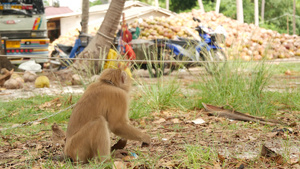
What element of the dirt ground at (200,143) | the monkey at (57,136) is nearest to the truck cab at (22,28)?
the dirt ground at (200,143)

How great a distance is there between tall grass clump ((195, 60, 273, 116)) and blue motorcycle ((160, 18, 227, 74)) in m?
0.20

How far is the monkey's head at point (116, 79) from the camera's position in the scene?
372 centimetres

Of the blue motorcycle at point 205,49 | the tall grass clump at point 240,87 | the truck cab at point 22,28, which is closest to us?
the tall grass clump at point 240,87

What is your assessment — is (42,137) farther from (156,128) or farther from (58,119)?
(156,128)

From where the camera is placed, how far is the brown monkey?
3.35 m

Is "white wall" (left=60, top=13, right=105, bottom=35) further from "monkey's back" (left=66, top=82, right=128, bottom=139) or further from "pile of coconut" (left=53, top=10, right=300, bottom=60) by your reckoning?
"monkey's back" (left=66, top=82, right=128, bottom=139)

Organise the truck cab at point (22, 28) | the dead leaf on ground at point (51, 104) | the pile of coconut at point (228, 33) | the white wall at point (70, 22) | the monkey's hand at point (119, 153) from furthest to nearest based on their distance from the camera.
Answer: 1. the white wall at point (70, 22)
2. the pile of coconut at point (228, 33)
3. the truck cab at point (22, 28)
4. the dead leaf on ground at point (51, 104)
5. the monkey's hand at point (119, 153)

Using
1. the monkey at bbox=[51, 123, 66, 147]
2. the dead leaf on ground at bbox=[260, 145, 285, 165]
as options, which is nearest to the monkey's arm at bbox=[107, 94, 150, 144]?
the monkey at bbox=[51, 123, 66, 147]

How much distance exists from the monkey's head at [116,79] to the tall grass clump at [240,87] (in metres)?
2.14

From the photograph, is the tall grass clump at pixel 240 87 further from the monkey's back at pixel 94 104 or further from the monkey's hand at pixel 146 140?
the monkey's back at pixel 94 104

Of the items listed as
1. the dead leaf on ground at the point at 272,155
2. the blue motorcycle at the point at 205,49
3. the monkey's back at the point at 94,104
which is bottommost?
the dead leaf on ground at the point at 272,155

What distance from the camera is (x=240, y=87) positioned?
588cm

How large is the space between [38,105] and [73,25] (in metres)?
22.7

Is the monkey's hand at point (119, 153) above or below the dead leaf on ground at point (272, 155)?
below
